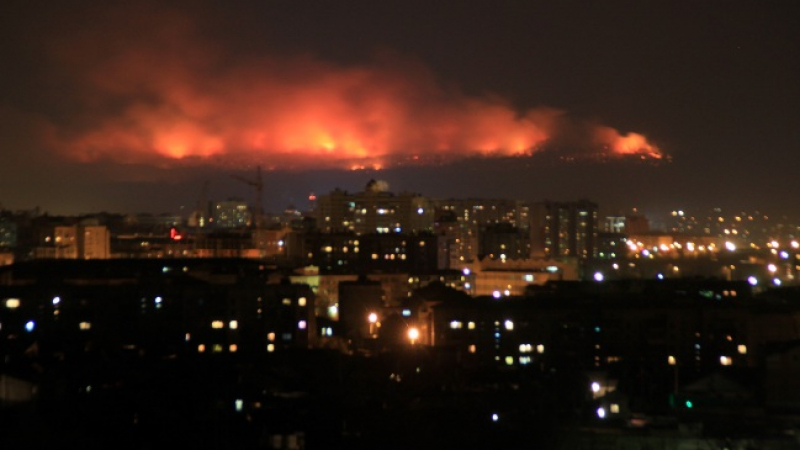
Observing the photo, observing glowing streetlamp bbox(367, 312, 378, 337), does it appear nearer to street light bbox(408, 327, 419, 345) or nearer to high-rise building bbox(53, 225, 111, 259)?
street light bbox(408, 327, 419, 345)

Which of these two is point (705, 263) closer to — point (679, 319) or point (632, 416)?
point (679, 319)

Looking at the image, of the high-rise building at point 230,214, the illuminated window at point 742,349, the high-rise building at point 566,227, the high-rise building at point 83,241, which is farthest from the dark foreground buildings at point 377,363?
A: the high-rise building at point 230,214

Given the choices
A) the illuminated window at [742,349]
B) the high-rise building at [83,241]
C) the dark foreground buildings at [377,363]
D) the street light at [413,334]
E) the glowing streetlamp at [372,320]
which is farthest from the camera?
the high-rise building at [83,241]

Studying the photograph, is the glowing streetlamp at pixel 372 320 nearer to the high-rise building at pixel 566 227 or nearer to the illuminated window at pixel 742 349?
the illuminated window at pixel 742 349

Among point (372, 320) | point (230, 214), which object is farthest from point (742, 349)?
point (230, 214)

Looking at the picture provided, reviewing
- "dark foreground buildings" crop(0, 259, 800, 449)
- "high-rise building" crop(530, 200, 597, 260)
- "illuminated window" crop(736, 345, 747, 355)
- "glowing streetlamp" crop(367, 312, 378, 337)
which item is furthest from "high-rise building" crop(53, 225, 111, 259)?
"illuminated window" crop(736, 345, 747, 355)

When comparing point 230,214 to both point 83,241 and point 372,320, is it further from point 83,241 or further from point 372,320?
point 372,320
